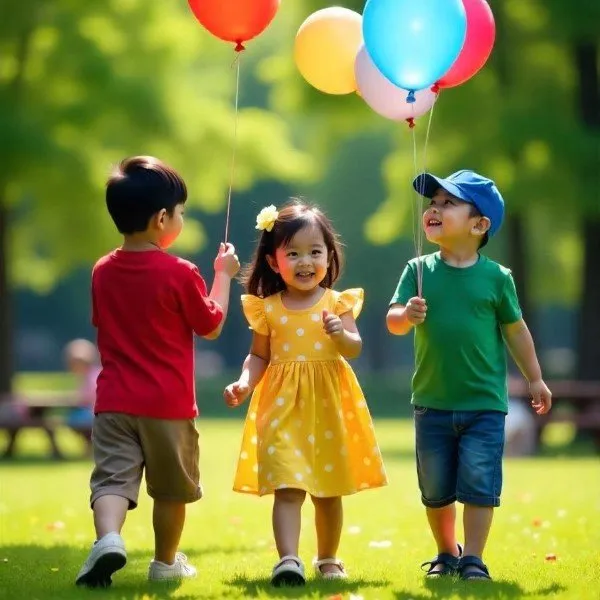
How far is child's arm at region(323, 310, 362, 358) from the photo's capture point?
596 cm

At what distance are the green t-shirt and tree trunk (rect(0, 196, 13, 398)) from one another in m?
15.0

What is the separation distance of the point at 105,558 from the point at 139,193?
Result: 159 cm

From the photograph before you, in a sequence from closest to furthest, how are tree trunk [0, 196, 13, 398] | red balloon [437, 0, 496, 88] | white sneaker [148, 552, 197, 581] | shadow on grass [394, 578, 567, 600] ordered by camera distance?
shadow on grass [394, 578, 567, 600], white sneaker [148, 552, 197, 581], red balloon [437, 0, 496, 88], tree trunk [0, 196, 13, 398]

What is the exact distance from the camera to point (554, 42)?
18.5m

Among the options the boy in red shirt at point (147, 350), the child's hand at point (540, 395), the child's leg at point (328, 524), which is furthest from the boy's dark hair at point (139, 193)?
the child's hand at point (540, 395)

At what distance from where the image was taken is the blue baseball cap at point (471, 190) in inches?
247

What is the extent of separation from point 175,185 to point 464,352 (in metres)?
1.51

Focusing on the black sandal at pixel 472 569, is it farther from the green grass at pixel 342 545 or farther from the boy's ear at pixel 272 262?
the boy's ear at pixel 272 262

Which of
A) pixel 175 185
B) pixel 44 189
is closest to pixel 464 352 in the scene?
pixel 175 185

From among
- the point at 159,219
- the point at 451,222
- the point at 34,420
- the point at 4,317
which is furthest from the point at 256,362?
the point at 4,317

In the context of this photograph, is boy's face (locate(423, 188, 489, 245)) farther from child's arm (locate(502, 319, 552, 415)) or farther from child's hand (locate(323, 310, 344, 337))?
child's hand (locate(323, 310, 344, 337))

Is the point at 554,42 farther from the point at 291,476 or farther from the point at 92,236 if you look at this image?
Result: the point at 291,476

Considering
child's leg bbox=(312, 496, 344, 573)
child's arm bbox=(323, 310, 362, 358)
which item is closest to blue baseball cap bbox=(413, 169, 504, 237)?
child's arm bbox=(323, 310, 362, 358)

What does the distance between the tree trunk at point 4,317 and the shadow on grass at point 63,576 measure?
13.1 meters
